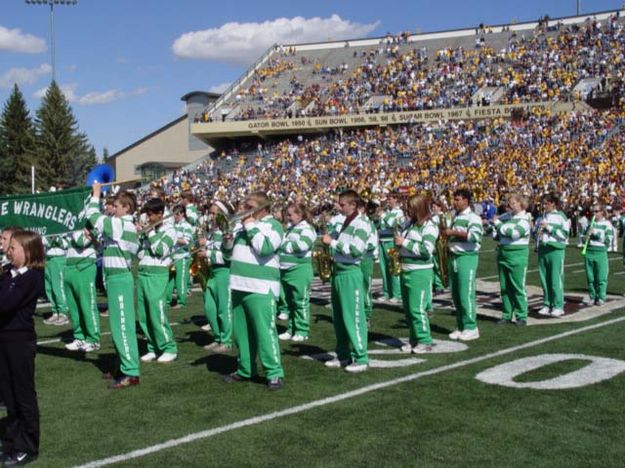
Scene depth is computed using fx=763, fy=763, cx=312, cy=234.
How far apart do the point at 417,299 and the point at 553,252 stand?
11.3 feet

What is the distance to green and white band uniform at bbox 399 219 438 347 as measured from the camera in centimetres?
814

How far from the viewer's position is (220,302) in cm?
881

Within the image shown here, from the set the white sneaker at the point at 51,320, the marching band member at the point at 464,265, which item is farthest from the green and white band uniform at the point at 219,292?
the white sneaker at the point at 51,320

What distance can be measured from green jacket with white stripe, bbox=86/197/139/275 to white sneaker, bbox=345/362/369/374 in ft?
7.69

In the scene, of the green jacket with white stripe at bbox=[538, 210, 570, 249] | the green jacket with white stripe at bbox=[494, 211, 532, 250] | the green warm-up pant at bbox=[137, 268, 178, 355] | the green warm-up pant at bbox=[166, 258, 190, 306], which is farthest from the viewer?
the green warm-up pant at bbox=[166, 258, 190, 306]

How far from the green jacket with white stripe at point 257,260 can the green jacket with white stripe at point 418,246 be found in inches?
73.3

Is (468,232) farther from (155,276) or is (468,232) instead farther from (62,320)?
(62,320)

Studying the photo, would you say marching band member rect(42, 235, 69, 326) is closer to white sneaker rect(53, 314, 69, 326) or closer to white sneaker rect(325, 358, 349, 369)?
white sneaker rect(53, 314, 69, 326)

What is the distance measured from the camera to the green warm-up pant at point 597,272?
11.8 m

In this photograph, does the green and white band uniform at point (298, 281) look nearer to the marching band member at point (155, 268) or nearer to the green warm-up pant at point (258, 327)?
the marching band member at point (155, 268)

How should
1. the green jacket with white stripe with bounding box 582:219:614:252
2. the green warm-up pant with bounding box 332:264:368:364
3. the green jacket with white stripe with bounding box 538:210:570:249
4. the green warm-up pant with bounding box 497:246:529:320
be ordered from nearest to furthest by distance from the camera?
the green warm-up pant with bounding box 332:264:368:364 → the green warm-up pant with bounding box 497:246:529:320 → the green jacket with white stripe with bounding box 538:210:570:249 → the green jacket with white stripe with bounding box 582:219:614:252

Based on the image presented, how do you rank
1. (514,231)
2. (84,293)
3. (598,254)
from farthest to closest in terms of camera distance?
(598,254) → (514,231) → (84,293)

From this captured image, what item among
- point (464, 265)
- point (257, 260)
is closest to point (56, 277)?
point (257, 260)

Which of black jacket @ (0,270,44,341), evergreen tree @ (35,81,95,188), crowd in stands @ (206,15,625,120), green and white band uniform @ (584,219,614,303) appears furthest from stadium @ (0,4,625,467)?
evergreen tree @ (35,81,95,188)
